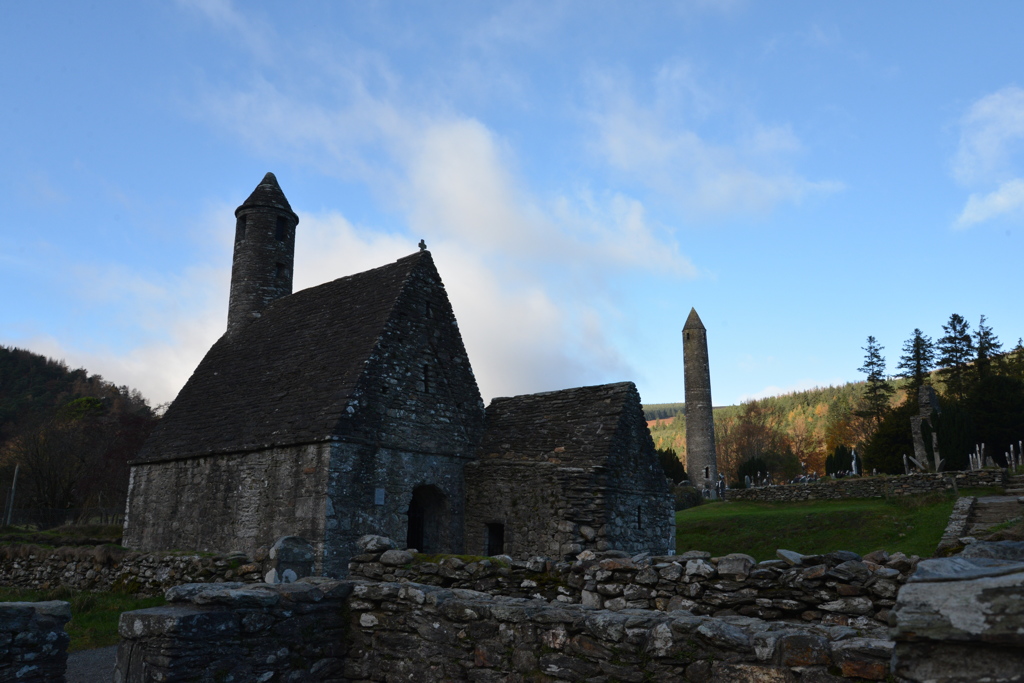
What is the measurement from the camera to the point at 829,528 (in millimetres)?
23047

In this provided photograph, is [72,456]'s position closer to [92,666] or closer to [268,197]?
[268,197]

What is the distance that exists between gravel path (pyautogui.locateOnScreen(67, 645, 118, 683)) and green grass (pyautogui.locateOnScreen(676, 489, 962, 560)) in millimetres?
17228

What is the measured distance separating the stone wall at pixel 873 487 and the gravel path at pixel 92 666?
92.6ft

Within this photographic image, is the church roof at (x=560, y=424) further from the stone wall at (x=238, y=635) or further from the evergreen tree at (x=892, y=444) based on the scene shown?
the evergreen tree at (x=892, y=444)

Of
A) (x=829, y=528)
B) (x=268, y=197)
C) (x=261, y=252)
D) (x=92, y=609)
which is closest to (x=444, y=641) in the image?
(x=92, y=609)

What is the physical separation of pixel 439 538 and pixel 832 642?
13.9m

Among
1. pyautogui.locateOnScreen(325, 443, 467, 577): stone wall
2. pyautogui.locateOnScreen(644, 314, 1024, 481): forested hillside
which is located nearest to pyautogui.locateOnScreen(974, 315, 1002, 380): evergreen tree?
pyautogui.locateOnScreen(644, 314, 1024, 481): forested hillside

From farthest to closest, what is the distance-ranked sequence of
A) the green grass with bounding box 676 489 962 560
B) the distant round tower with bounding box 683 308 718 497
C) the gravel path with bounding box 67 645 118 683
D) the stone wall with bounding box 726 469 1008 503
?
the distant round tower with bounding box 683 308 718 497
the stone wall with bounding box 726 469 1008 503
the green grass with bounding box 676 489 962 560
the gravel path with bounding box 67 645 118 683

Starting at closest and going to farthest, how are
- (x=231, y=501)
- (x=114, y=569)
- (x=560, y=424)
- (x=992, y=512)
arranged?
(x=114, y=569)
(x=231, y=501)
(x=560, y=424)
(x=992, y=512)

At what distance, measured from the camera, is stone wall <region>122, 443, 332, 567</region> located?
1458cm

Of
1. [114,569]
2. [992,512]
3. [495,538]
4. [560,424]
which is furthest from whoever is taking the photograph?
[992,512]

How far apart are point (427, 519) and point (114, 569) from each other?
692 cm

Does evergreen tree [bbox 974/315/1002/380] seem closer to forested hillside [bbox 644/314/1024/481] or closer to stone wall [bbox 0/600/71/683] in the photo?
forested hillside [bbox 644/314/1024/481]

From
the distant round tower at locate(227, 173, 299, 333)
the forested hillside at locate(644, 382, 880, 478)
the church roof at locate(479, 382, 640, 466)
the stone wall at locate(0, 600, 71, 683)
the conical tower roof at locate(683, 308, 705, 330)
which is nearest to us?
the stone wall at locate(0, 600, 71, 683)
